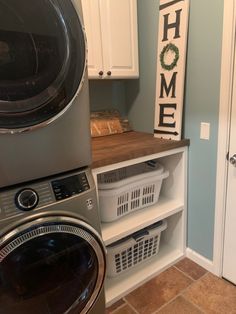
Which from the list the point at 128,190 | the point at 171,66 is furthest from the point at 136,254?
the point at 171,66

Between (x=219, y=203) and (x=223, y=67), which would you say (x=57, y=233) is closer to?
(x=219, y=203)

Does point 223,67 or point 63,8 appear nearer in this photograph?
point 63,8

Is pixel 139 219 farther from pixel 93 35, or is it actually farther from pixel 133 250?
pixel 93 35

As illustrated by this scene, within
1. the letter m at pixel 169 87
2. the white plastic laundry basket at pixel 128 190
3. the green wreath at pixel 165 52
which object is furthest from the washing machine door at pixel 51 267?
the green wreath at pixel 165 52

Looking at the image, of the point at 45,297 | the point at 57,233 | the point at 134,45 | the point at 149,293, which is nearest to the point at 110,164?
the point at 57,233

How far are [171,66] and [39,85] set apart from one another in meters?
1.14

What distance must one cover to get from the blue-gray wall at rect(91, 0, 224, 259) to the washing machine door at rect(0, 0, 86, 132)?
96 cm

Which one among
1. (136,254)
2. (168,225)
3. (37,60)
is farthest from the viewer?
(168,225)

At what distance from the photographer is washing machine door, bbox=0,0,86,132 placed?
78 centimetres

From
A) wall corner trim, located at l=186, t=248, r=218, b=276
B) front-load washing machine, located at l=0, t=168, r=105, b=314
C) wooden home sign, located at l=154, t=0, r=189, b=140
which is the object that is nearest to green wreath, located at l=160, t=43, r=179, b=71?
wooden home sign, located at l=154, t=0, r=189, b=140

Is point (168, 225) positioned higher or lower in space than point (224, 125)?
lower

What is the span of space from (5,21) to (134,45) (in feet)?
4.44

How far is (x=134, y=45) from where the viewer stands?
6.36 feet

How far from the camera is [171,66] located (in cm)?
171
